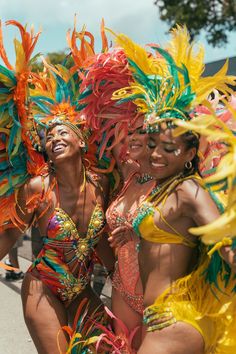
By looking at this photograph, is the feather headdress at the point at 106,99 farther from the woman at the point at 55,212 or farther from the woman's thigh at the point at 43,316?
the woman's thigh at the point at 43,316

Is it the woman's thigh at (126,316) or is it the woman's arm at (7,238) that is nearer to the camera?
the woman's thigh at (126,316)

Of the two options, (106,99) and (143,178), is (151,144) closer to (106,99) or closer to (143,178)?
(143,178)

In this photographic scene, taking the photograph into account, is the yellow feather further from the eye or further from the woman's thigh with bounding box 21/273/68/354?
the woman's thigh with bounding box 21/273/68/354

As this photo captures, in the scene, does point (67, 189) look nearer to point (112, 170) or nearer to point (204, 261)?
point (112, 170)

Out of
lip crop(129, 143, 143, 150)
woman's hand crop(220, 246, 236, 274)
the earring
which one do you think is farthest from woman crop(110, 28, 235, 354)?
lip crop(129, 143, 143, 150)

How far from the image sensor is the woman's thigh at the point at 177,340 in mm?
1889

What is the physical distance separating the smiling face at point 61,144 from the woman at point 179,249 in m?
0.62

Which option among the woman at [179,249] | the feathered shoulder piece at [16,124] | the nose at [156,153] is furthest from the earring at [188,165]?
the feathered shoulder piece at [16,124]

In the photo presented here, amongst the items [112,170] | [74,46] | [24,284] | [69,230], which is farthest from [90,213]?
[74,46]

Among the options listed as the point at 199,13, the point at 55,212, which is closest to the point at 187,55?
the point at 55,212

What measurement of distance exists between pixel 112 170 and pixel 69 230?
1.49 feet

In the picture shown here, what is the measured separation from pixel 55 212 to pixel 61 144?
34 centimetres

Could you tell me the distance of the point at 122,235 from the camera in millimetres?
2299

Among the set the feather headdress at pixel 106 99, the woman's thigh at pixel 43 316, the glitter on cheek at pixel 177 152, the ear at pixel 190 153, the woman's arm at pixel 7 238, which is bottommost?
the woman's thigh at pixel 43 316
